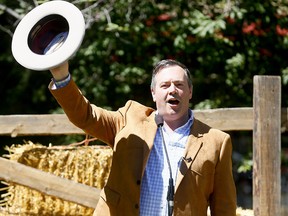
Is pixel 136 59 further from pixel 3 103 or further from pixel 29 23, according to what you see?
pixel 29 23

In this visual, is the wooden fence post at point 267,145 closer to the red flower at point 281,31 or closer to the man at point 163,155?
the man at point 163,155

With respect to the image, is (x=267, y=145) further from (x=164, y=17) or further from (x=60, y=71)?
(x=164, y=17)

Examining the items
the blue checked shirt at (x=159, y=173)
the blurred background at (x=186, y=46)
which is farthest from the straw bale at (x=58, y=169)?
the blurred background at (x=186, y=46)

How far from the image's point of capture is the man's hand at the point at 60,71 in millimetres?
3018

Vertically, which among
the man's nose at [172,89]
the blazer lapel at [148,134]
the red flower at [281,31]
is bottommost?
the blazer lapel at [148,134]

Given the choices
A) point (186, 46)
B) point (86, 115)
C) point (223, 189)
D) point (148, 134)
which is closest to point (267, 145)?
point (223, 189)

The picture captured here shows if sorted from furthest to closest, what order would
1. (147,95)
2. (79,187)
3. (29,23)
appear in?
(147,95)
(79,187)
(29,23)

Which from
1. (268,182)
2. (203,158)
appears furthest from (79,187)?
(203,158)

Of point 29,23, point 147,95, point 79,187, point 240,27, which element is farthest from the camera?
point 147,95

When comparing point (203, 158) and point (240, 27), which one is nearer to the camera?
point (203, 158)

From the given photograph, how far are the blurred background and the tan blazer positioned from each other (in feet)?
11.0

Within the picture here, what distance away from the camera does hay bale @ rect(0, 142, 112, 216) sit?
4742 mm

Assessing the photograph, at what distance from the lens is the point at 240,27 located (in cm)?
718

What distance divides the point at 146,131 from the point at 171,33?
13.6 feet
